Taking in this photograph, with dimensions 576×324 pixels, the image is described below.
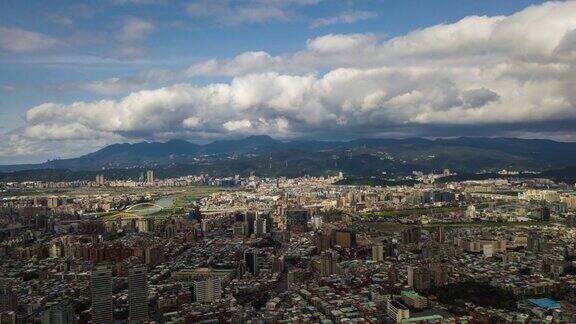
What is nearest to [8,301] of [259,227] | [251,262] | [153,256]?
[153,256]

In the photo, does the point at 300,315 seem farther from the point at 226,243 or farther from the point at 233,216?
the point at 233,216

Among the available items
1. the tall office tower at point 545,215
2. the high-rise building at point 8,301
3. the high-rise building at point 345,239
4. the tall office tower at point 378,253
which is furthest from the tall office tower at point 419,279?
the tall office tower at point 545,215

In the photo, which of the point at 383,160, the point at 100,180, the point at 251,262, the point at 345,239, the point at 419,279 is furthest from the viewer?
the point at 383,160

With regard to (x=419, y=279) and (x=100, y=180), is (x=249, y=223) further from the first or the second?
(x=100, y=180)

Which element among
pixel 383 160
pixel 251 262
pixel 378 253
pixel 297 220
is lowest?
pixel 297 220

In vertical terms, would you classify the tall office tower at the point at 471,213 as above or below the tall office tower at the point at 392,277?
below

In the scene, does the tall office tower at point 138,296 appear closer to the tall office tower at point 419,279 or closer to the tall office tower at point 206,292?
the tall office tower at point 206,292
